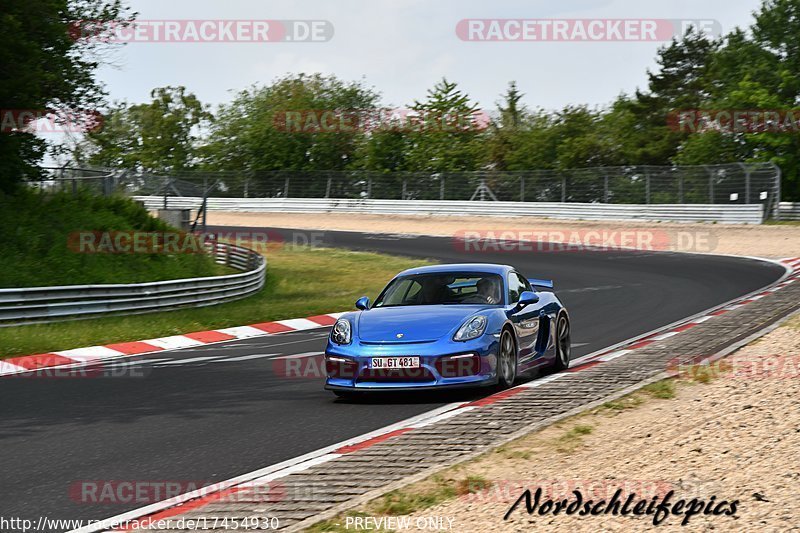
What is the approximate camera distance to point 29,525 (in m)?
6.12

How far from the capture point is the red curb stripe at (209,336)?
18.2 meters

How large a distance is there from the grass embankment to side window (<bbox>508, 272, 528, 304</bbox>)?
45.5ft

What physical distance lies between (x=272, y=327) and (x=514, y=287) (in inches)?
354

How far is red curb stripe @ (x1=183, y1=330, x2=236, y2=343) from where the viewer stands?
18186mm

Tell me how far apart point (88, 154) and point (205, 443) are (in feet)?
298

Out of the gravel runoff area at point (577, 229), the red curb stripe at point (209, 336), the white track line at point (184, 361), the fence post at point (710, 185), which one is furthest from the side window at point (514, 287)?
the fence post at point (710, 185)

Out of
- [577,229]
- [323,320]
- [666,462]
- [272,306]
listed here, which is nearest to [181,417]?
[666,462]

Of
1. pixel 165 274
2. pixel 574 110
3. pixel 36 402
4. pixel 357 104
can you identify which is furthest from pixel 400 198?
pixel 36 402

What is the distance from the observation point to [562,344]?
12.5 m

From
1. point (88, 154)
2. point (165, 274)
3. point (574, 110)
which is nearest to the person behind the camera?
point (165, 274)

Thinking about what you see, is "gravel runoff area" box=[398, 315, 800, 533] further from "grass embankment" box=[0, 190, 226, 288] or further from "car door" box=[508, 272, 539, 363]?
"grass embankment" box=[0, 190, 226, 288]

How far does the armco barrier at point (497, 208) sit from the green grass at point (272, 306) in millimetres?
5947

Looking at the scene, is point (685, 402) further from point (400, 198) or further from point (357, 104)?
point (357, 104)

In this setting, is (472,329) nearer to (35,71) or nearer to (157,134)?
(35,71)
